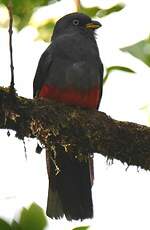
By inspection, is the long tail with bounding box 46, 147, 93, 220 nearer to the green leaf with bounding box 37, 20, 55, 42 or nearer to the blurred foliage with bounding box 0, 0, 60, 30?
the green leaf with bounding box 37, 20, 55, 42

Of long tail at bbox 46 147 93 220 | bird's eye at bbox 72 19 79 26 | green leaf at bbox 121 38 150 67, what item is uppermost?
bird's eye at bbox 72 19 79 26

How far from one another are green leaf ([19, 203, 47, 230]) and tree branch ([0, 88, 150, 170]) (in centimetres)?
137

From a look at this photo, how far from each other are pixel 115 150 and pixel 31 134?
0.57 meters

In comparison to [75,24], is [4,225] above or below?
below

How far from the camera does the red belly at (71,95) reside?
3.35 metres

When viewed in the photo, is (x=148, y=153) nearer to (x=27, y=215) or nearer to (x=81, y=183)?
(x=81, y=183)

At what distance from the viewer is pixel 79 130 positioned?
9.58 feet

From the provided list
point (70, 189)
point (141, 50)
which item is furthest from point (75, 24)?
point (141, 50)

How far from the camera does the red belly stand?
3.35 meters

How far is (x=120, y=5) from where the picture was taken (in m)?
2.24

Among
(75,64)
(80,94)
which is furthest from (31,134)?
(75,64)

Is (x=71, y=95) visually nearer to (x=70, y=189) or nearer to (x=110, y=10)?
(x=70, y=189)

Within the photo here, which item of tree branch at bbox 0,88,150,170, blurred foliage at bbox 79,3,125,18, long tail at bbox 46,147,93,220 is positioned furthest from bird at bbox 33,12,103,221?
blurred foliage at bbox 79,3,125,18

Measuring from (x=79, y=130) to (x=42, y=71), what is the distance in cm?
95
